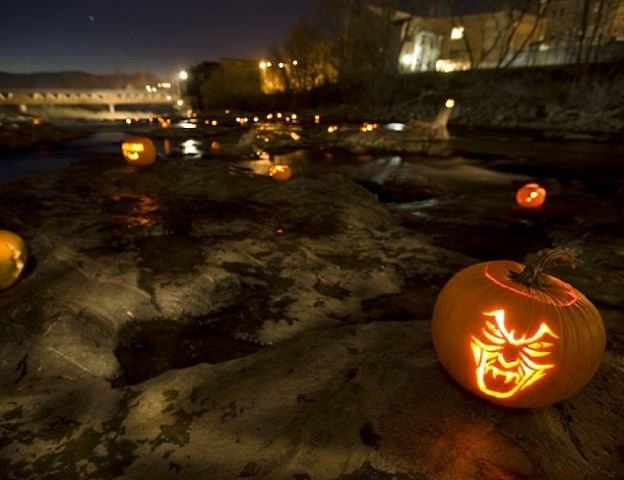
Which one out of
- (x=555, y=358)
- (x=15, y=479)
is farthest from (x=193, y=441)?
(x=555, y=358)

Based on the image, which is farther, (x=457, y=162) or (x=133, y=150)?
(x=457, y=162)

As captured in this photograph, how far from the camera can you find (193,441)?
2258 millimetres

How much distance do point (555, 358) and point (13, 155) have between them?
20.0m

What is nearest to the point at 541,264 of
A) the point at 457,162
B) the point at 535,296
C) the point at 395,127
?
the point at 535,296

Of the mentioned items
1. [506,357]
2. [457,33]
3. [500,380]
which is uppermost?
[457,33]

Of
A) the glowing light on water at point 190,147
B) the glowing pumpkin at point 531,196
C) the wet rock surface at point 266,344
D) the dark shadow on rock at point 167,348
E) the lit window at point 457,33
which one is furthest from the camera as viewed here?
the lit window at point 457,33

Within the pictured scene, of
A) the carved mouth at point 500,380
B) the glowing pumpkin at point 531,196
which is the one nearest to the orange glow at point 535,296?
the carved mouth at point 500,380

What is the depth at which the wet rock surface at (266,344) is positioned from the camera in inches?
81.7

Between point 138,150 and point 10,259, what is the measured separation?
7017 mm

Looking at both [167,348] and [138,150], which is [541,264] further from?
[138,150]

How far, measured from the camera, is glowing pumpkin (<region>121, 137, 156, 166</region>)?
33.1 ft

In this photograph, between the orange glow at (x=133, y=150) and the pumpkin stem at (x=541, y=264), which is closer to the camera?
the pumpkin stem at (x=541, y=264)

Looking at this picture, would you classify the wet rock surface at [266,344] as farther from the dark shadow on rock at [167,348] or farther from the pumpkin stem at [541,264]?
the pumpkin stem at [541,264]

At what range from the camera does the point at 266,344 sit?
3695 millimetres
